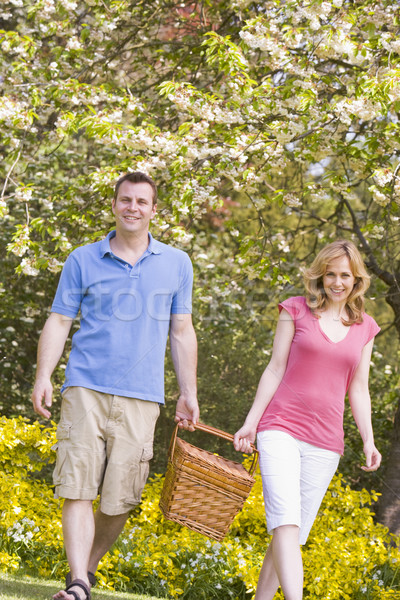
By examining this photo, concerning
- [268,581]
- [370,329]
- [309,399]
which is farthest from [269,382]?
[268,581]

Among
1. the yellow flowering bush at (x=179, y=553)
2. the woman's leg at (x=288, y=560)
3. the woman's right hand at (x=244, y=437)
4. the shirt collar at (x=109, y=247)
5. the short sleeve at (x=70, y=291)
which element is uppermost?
the shirt collar at (x=109, y=247)

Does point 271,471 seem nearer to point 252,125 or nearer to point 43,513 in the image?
point 43,513

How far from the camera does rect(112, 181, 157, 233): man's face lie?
10.5ft

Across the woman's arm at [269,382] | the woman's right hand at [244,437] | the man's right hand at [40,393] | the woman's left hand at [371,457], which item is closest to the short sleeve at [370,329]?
the woman's arm at [269,382]

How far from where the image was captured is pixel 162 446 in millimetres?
5762

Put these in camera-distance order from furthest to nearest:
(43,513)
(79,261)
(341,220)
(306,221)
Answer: (306,221), (341,220), (43,513), (79,261)

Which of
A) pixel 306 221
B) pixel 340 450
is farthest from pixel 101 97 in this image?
pixel 306 221

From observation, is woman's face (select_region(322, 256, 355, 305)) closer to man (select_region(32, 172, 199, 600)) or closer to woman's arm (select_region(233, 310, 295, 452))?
woman's arm (select_region(233, 310, 295, 452))

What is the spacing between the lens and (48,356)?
121 inches

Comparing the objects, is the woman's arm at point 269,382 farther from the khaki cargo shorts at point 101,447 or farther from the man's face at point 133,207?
the man's face at point 133,207

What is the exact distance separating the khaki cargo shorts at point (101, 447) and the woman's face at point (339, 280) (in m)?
0.94

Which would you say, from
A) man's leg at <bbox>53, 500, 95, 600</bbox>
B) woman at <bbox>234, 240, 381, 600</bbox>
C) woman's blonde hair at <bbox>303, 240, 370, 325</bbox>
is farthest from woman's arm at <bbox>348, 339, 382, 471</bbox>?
man's leg at <bbox>53, 500, 95, 600</bbox>

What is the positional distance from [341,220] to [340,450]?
451 cm

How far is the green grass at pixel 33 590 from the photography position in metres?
3.34
